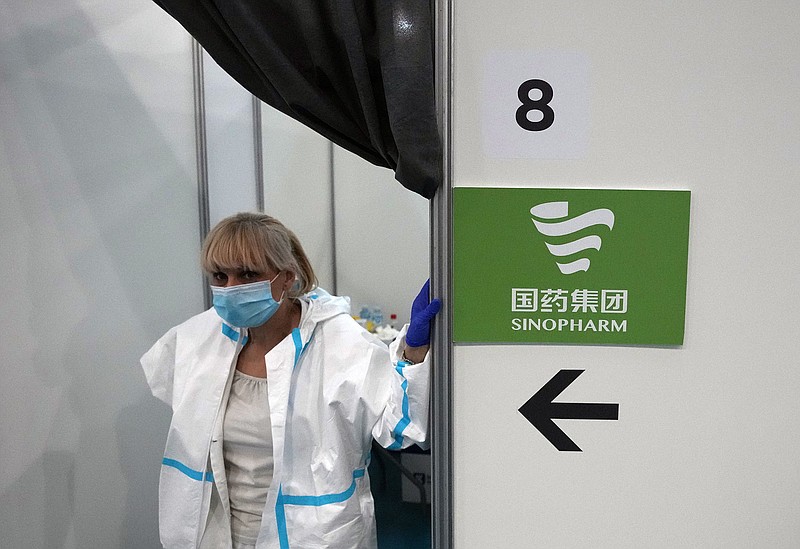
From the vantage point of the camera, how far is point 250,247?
144 centimetres

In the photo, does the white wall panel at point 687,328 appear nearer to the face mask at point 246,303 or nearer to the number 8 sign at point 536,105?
the number 8 sign at point 536,105

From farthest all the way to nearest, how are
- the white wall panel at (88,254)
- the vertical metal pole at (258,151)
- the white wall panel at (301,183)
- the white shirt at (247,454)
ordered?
the white wall panel at (301,183), the vertical metal pole at (258,151), the white wall panel at (88,254), the white shirt at (247,454)

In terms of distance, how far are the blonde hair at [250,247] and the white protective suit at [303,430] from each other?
0.45ft

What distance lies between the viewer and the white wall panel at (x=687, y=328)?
39.1 inches

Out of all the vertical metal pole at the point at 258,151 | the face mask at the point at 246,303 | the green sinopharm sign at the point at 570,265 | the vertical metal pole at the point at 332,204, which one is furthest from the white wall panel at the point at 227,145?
the green sinopharm sign at the point at 570,265

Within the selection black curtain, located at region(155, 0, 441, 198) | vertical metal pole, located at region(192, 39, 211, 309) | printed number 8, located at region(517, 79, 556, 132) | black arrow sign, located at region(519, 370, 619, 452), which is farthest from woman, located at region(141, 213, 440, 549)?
vertical metal pole, located at region(192, 39, 211, 309)

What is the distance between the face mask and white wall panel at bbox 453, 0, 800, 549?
563mm

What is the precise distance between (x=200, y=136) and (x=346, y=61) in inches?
55.6

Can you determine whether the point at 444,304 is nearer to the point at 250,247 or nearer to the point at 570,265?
the point at 570,265

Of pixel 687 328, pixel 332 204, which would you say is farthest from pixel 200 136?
pixel 687 328

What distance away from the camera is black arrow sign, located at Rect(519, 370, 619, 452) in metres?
1.06

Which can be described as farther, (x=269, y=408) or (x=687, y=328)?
(x=269, y=408)

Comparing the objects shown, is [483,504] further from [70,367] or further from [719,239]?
[70,367]

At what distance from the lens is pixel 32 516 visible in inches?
67.1
